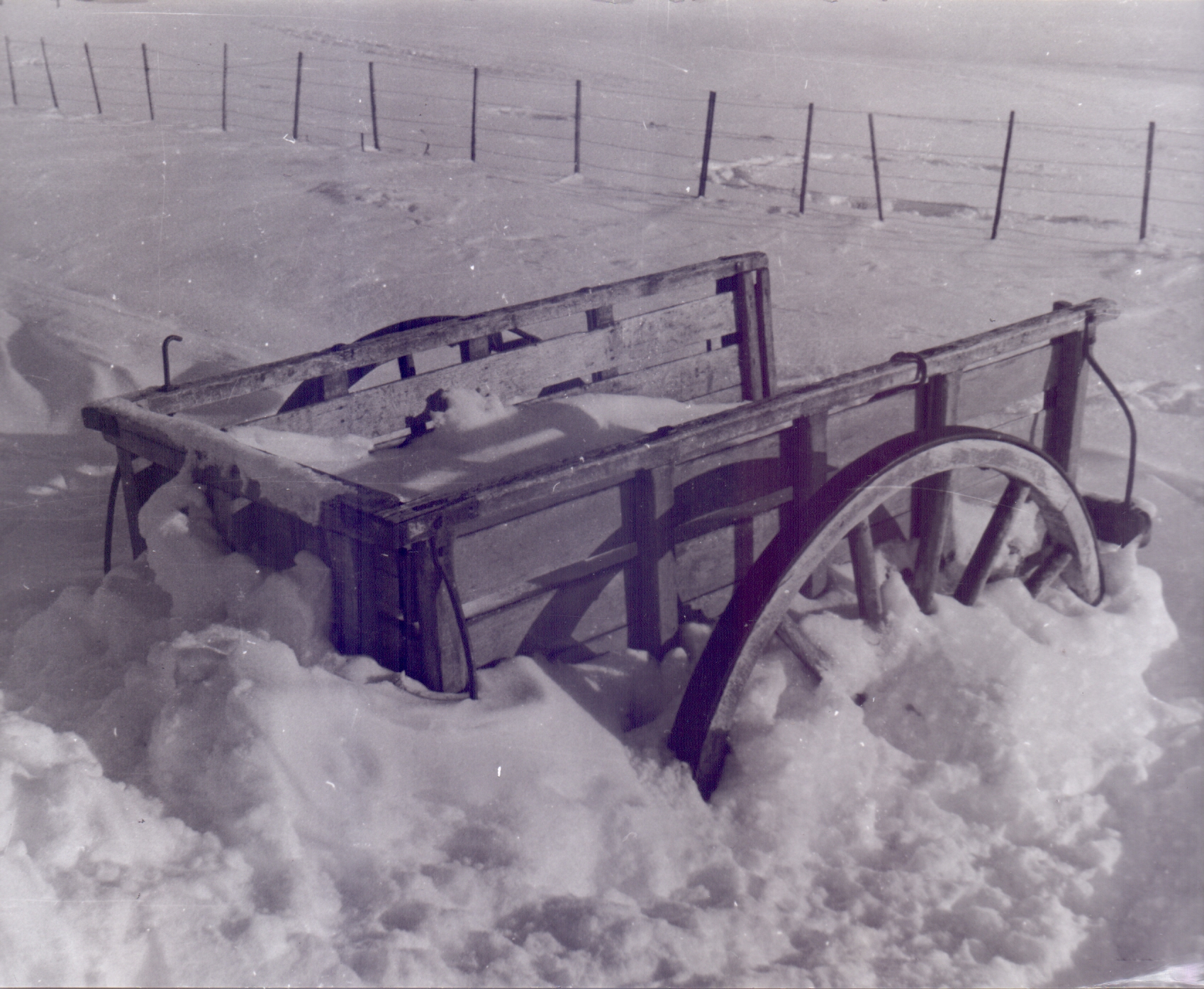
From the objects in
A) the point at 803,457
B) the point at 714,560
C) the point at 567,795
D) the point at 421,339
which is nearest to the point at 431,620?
the point at 567,795

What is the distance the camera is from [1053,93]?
1997 centimetres

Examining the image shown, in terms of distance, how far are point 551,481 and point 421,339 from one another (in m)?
1.28

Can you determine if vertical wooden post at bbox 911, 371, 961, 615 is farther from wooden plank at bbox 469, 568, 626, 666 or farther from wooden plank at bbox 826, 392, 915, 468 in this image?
wooden plank at bbox 469, 568, 626, 666

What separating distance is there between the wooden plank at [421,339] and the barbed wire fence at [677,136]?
787cm

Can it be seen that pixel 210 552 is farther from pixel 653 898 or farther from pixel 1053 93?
pixel 1053 93

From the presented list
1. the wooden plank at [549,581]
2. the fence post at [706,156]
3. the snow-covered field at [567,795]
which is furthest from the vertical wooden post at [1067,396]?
the fence post at [706,156]

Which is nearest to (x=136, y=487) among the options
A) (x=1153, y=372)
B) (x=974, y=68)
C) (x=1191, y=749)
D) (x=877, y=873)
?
(x=877, y=873)

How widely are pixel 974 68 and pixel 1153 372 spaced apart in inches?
769

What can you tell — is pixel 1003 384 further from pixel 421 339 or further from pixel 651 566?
pixel 421 339

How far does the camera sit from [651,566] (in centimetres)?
253

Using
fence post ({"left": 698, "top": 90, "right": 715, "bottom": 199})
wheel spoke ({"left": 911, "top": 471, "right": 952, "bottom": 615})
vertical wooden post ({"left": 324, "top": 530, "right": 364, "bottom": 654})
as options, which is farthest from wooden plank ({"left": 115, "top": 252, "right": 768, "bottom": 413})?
fence post ({"left": 698, "top": 90, "right": 715, "bottom": 199})

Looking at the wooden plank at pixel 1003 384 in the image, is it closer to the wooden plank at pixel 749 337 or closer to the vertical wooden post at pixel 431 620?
the wooden plank at pixel 749 337

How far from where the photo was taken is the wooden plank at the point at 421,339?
2.82m

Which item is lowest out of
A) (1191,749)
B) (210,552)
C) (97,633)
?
(1191,749)
